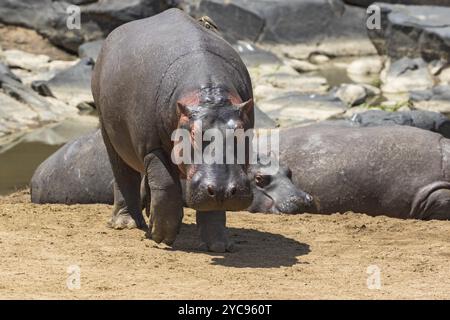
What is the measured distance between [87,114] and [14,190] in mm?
5055

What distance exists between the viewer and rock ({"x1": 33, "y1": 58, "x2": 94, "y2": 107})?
1769 cm

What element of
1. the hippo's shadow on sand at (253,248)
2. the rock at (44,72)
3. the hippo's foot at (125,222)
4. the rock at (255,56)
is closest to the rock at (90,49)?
the rock at (44,72)

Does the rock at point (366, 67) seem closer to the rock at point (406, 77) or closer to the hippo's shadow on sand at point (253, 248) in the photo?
the rock at point (406, 77)

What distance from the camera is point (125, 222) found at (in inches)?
357

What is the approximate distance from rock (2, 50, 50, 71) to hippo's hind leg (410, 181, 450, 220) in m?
11.2

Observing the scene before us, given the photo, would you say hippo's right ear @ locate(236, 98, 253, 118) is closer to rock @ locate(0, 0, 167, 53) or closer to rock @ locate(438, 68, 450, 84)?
rock @ locate(438, 68, 450, 84)

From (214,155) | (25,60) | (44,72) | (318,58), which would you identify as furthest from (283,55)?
(214,155)

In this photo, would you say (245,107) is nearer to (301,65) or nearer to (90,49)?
(90,49)

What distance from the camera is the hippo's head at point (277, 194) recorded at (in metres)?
9.78

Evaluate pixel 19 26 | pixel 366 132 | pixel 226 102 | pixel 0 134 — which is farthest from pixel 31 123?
pixel 226 102

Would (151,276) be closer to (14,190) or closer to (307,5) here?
(14,190)

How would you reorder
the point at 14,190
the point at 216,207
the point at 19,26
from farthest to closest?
the point at 19,26
the point at 14,190
the point at 216,207

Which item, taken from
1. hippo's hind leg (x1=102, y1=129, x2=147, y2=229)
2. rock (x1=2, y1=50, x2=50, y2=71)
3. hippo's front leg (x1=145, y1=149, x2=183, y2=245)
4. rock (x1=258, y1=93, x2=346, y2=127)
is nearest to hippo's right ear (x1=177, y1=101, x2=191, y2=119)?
hippo's front leg (x1=145, y1=149, x2=183, y2=245)

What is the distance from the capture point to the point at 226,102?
7254mm
